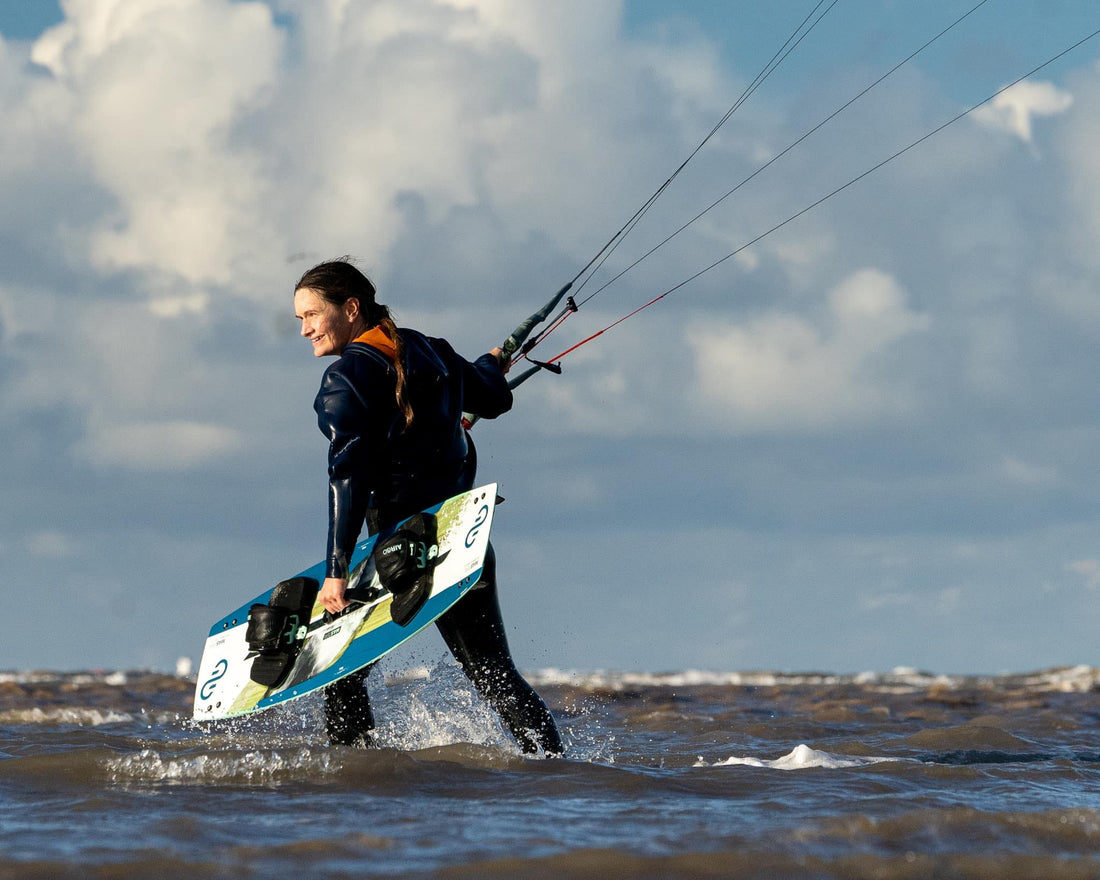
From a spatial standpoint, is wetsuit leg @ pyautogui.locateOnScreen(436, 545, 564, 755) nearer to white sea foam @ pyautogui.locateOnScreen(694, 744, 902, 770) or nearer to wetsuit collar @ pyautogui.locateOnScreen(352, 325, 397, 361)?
wetsuit collar @ pyautogui.locateOnScreen(352, 325, 397, 361)

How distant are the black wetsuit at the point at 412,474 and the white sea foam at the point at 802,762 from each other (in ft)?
3.26

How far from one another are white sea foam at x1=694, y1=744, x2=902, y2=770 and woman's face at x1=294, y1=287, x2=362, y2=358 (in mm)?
2632

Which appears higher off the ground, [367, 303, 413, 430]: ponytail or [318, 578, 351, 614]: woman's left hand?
[367, 303, 413, 430]: ponytail

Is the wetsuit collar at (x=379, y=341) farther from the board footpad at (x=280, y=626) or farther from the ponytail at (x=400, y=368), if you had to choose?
the board footpad at (x=280, y=626)

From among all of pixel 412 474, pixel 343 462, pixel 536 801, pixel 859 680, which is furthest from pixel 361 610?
pixel 859 680

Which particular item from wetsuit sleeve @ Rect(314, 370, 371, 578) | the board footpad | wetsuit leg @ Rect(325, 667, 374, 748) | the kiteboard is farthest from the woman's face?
Result: wetsuit leg @ Rect(325, 667, 374, 748)

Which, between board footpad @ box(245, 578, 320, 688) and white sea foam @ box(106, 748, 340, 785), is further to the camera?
board footpad @ box(245, 578, 320, 688)

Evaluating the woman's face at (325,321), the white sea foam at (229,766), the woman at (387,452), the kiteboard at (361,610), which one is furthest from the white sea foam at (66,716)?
the woman's face at (325,321)

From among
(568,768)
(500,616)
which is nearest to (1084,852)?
(568,768)

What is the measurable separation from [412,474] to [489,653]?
0.84 metres

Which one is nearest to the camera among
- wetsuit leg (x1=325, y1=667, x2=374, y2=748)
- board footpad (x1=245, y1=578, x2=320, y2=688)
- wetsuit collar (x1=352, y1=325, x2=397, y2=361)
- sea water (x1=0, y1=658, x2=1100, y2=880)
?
sea water (x1=0, y1=658, x2=1100, y2=880)

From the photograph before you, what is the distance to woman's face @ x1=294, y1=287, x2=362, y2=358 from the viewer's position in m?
5.43

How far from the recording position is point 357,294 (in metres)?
5.52

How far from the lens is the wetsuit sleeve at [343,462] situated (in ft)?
17.0
